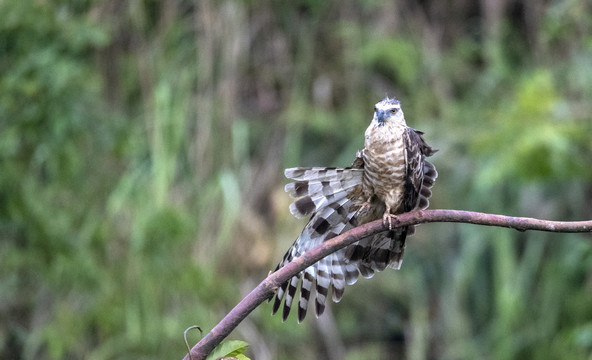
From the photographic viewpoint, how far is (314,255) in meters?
1.83

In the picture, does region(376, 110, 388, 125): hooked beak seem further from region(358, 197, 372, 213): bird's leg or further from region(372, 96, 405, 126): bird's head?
region(358, 197, 372, 213): bird's leg

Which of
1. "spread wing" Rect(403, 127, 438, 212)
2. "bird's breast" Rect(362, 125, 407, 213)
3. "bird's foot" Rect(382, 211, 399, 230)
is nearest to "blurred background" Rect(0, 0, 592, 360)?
"spread wing" Rect(403, 127, 438, 212)

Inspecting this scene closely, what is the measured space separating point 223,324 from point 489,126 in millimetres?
3760

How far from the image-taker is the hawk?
242cm

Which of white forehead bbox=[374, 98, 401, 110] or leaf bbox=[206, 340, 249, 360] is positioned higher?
white forehead bbox=[374, 98, 401, 110]

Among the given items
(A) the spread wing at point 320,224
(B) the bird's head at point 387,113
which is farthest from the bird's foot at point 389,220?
(B) the bird's head at point 387,113

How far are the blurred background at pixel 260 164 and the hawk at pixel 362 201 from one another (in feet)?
5.09

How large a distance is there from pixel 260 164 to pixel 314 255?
12.0 ft

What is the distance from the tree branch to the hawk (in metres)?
0.44

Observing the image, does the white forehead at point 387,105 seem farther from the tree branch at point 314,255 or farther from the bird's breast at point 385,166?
the tree branch at point 314,255

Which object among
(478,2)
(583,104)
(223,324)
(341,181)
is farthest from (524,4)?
(223,324)

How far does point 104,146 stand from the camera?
4.57m

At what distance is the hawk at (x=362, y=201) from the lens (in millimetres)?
2422

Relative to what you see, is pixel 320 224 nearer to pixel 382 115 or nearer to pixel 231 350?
pixel 382 115
